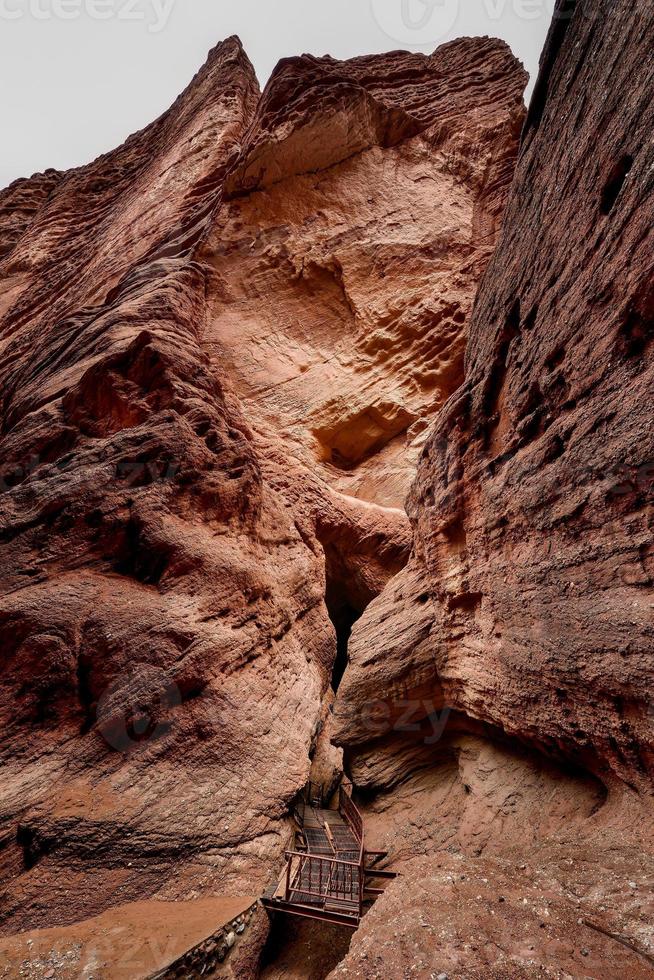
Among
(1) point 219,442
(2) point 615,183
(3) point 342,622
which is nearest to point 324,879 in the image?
(1) point 219,442

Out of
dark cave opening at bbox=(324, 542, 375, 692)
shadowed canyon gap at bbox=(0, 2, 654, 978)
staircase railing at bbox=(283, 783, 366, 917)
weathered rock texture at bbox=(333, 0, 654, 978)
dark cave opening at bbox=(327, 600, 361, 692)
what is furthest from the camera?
dark cave opening at bbox=(327, 600, 361, 692)

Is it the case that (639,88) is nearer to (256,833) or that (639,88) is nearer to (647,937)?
(647,937)

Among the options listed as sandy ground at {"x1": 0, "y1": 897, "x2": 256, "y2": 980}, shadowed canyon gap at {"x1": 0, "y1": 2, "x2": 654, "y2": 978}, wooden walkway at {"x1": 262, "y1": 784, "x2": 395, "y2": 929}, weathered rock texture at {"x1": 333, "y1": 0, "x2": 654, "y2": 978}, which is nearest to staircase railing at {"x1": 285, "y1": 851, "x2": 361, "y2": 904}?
wooden walkway at {"x1": 262, "y1": 784, "x2": 395, "y2": 929}

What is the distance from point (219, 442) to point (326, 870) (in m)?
7.73

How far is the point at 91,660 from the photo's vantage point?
6.92 metres

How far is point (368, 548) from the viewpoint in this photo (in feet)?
41.3

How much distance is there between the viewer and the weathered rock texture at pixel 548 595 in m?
3.26

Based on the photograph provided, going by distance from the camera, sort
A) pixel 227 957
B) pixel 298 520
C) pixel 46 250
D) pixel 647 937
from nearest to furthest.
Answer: pixel 647 937 < pixel 227 957 < pixel 298 520 < pixel 46 250

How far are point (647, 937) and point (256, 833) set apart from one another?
18.1 feet

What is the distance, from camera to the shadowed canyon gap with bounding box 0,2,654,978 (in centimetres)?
371

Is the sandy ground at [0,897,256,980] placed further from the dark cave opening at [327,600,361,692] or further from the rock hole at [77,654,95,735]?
the dark cave opening at [327,600,361,692]

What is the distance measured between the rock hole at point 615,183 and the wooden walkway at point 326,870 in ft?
26.4

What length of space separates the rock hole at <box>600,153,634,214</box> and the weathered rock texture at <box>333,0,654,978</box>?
0.6 inches

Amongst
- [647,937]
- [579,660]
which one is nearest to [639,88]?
[579,660]
